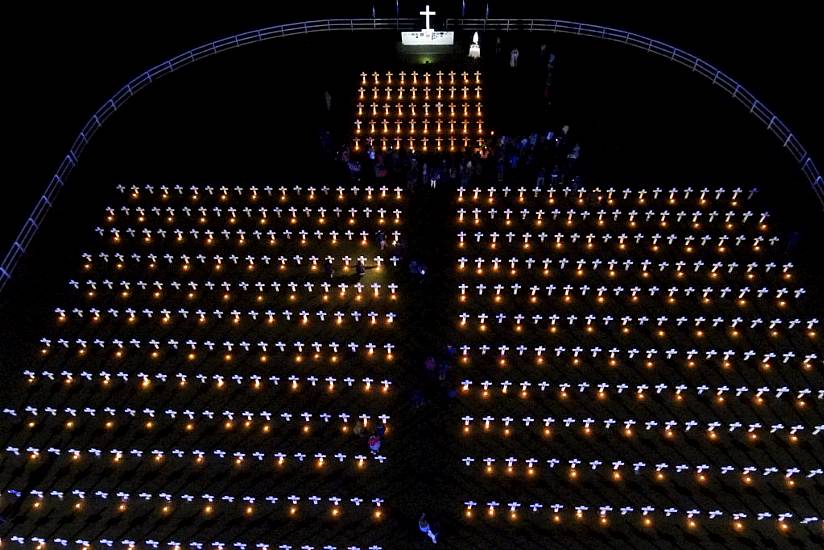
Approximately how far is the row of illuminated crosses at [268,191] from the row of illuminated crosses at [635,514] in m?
9.96

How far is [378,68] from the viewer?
23281 millimetres

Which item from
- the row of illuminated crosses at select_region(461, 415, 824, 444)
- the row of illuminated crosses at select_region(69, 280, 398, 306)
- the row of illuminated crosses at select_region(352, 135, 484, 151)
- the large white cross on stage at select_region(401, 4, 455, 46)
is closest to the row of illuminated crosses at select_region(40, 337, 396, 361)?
the row of illuminated crosses at select_region(69, 280, 398, 306)

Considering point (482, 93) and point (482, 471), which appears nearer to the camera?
point (482, 471)

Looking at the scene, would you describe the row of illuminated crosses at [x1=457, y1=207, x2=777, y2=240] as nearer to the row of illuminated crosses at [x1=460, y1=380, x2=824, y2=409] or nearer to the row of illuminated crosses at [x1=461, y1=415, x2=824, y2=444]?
the row of illuminated crosses at [x1=460, y1=380, x2=824, y2=409]

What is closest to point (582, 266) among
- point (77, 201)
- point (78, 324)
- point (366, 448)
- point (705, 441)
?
point (705, 441)

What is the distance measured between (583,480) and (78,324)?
13815 millimetres

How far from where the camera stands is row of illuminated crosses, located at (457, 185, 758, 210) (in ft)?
62.2

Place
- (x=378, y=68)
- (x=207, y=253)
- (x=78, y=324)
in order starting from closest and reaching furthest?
(x=78, y=324) < (x=207, y=253) < (x=378, y=68)

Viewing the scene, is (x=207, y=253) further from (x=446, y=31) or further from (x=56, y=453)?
(x=446, y=31)

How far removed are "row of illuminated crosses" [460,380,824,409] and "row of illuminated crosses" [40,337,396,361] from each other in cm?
317

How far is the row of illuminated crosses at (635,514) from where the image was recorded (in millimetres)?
13445

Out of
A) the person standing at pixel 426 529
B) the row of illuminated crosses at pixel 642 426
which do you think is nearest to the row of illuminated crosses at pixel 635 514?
the person standing at pixel 426 529

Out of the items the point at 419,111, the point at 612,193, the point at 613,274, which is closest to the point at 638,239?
the point at 613,274

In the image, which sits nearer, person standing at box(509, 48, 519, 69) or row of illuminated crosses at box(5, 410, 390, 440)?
row of illuminated crosses at box(5, 410, 390, 440)
